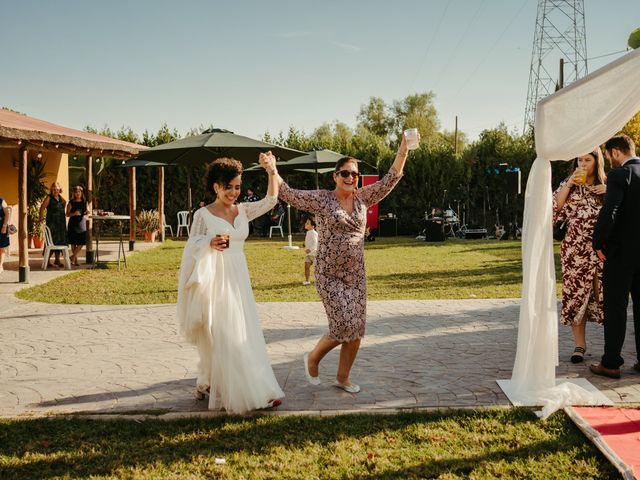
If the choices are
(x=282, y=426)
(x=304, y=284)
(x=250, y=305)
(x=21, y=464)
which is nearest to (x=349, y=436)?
(x=282, y=426)

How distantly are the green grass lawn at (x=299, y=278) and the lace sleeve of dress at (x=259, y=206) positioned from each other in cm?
523

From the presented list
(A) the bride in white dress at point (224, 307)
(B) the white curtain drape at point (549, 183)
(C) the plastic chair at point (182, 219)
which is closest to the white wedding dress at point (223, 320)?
(A) the bride in white dress at point (224, 307)

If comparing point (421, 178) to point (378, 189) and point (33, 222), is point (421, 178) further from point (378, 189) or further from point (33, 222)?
point (378, 189)

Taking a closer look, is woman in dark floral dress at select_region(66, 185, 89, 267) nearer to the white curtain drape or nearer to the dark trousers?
the white curtain drape

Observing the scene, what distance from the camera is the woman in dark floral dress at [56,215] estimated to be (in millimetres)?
14516

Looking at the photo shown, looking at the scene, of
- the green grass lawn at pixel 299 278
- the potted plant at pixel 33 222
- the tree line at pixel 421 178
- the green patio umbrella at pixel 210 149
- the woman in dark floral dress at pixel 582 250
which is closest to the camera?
the woman in dark floral dress at pixel 582 250

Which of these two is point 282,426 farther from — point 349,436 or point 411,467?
point 411,467

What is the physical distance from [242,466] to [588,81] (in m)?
3.78

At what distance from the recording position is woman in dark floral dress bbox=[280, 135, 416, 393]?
4945mm

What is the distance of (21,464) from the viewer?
12.6ft

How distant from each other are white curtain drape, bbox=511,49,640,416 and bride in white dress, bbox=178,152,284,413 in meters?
2.03

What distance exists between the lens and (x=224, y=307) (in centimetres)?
465

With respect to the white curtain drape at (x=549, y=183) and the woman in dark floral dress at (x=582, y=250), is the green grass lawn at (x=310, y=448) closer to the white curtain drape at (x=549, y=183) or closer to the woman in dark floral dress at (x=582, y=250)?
the white curtain drape at (x=549, y=183)

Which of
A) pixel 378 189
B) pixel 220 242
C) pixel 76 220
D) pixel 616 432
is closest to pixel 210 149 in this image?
pixel 76 220
